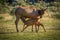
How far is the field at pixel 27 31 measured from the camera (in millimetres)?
4633

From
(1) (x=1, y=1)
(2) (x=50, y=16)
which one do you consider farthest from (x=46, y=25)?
(1) (x=1, y=1)

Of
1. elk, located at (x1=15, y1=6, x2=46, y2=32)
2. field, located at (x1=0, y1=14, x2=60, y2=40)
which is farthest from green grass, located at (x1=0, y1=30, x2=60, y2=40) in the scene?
elk, located at (x1=15, y1=6, x2=46, y2=32)

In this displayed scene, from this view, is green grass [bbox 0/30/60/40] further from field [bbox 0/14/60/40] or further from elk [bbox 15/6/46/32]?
elk [bbox 15/6/46/32]

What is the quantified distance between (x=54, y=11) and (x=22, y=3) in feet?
2.85

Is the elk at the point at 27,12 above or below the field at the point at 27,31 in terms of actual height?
above

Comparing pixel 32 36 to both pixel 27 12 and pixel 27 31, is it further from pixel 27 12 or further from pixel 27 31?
pixel 27 12

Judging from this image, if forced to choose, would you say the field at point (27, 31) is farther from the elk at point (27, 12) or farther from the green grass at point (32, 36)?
the elk at point (27, 12)

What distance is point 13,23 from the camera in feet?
17.9

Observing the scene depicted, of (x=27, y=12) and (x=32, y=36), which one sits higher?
(x=27, y=12)

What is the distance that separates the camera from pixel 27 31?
5.14 m

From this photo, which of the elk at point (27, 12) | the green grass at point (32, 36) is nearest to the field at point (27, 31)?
the green grass at point (32, 36)

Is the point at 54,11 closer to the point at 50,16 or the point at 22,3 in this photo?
the point at 50,16

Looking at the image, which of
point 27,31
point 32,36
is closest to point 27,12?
point 27,31

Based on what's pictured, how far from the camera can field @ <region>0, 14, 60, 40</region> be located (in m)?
4.63
